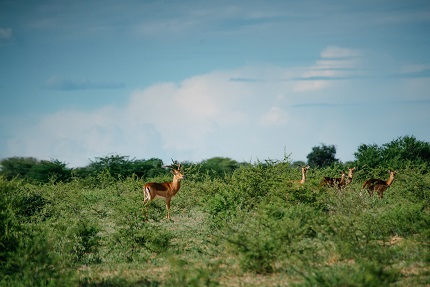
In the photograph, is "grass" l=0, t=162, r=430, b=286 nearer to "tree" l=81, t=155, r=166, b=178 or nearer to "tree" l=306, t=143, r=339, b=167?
"tree" l=81, t=155, r=166, b=178

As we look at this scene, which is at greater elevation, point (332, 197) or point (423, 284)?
point (332, 197)

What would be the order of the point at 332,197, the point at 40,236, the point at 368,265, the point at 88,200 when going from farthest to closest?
1. the point at 88,200
2. the point at 332,197
3. the point at 40,236
4. the point at 368,265

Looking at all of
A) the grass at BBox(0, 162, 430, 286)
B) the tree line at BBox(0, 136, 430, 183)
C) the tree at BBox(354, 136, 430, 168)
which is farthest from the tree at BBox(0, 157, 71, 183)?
the grass at BBox(0, 162, 430, 286)

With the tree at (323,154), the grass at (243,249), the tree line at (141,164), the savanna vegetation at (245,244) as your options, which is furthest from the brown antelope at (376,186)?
the tree at (323,154)

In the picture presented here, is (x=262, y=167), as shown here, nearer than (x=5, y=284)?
No

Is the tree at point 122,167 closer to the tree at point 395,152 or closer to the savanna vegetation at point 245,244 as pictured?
the tree at point 395,152

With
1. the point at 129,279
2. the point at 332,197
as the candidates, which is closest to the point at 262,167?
the point at 332,197

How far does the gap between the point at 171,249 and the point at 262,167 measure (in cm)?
584

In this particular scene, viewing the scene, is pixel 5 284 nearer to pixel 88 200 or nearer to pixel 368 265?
pixel 368 265

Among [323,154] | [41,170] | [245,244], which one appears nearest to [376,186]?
[245,244]

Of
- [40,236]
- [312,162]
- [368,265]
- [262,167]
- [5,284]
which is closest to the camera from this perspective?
[368,265]

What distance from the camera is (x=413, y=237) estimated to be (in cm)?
1175

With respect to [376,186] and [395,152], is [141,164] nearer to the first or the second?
[395,152]

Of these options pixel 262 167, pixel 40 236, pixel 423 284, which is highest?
pixel 262 167
